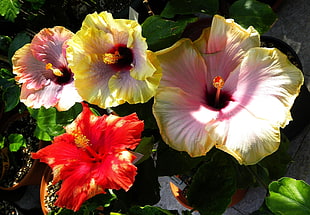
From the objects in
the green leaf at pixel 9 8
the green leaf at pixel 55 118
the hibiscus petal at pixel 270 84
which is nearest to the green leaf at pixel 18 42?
the green leaf at pixel 9 8

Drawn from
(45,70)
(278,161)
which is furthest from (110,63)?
(278,161)

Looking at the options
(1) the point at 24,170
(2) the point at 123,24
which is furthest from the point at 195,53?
(1) the point at 24,170

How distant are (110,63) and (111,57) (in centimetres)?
2

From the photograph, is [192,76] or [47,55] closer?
[192,76]

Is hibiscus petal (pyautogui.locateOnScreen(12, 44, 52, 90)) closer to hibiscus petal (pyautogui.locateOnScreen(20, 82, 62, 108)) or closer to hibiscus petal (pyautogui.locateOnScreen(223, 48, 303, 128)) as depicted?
hibiscus petal (pyautogui.locateOnScreen(20, 82, 62, 108))

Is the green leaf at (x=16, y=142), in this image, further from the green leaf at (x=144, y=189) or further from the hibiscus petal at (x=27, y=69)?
the green leaf at (x=144, y=189)

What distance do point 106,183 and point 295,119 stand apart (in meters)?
0.82

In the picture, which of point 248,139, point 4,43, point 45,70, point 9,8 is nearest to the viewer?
point 248,139

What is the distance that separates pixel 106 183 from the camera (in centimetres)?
76

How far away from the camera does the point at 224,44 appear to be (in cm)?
85

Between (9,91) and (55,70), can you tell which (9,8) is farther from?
(55,70)

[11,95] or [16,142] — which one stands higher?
[11,95]

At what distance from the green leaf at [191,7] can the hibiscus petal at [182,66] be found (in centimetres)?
20

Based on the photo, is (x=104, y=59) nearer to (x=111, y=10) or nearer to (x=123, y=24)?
(x=123, y=24)
